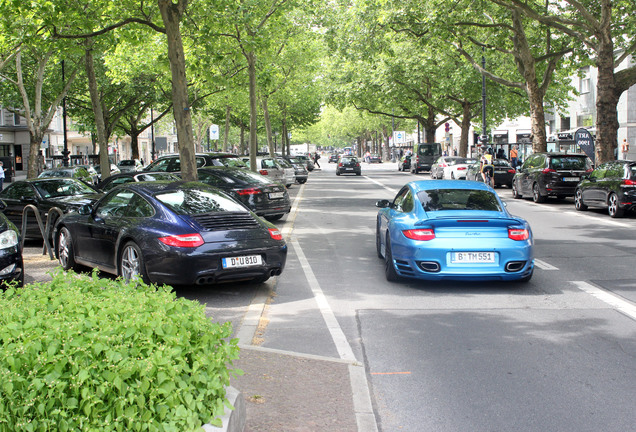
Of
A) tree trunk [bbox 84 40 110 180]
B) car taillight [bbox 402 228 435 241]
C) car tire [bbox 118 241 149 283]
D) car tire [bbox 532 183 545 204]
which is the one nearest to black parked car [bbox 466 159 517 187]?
car tire [bbox 532 183 545 204]

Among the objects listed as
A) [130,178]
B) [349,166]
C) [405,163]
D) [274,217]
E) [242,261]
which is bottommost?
[274,217]

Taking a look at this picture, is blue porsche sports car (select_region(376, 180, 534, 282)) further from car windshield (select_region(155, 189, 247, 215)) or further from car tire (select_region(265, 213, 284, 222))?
car tire (select_region(265, 213, 284, 222))

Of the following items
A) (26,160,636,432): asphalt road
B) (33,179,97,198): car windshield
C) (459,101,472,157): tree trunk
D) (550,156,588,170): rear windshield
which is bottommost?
(26,160,636,432): asphalt road

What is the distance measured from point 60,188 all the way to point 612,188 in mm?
13790

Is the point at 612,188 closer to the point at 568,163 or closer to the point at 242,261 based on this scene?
the point at 568,163

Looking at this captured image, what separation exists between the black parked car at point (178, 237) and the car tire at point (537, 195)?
16.8 metres

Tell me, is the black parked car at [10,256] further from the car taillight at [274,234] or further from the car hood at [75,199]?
the car hood at [75,199]

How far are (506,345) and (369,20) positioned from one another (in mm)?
22935

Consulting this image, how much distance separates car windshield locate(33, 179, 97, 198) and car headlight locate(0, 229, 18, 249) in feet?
21.5

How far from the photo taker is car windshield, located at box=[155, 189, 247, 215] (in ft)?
29.9

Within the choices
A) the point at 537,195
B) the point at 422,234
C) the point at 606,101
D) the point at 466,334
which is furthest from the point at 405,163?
the point at 466,334

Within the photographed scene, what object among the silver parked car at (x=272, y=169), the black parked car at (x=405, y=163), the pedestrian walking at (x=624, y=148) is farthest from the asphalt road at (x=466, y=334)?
the black parked car at (x=405, y=163)

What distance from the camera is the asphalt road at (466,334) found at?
16.2 ft

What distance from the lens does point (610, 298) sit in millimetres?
8648
